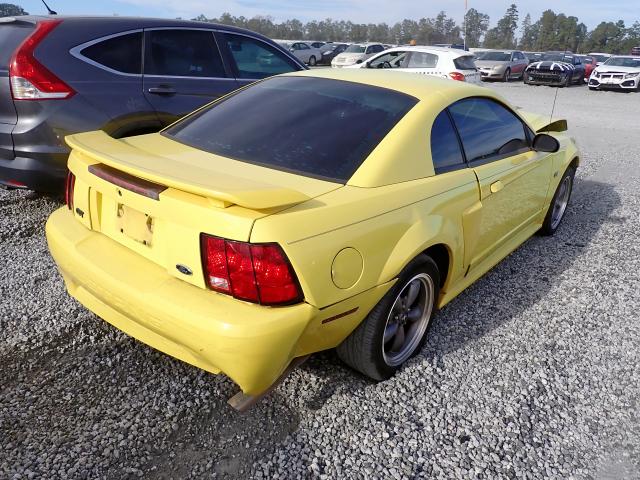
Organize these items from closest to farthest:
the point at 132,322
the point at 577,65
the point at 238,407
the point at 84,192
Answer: the point at 238,407 → the point at 132,322 → the point at 84,192 → the point at 577,65

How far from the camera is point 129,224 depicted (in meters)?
2.13

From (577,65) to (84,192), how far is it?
2678 centimetres

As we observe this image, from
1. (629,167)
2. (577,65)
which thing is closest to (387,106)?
(629,167)

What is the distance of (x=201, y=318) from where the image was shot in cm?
182

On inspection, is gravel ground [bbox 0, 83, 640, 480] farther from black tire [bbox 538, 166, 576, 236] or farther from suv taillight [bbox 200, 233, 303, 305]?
black tire [bbox 538, 166, 576, 236]

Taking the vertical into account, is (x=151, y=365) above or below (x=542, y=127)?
below

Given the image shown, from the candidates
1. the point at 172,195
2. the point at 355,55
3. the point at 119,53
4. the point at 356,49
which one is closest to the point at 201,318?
the point at 172,195

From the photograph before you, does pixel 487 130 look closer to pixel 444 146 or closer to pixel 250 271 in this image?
pixel 444 146

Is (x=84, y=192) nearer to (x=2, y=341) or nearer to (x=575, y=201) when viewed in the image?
A: (x=2, y=341)

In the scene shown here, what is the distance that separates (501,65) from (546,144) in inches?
859

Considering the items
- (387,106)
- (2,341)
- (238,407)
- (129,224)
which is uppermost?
(387,106)

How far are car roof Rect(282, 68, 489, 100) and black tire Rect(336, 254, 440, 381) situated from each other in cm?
93

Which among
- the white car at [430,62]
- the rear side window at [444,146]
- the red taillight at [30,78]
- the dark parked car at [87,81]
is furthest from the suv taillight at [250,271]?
the white car at [430,62]

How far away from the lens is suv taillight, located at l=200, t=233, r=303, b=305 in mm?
1807
